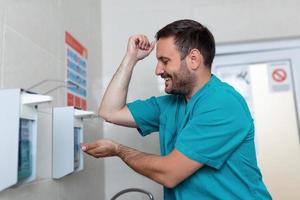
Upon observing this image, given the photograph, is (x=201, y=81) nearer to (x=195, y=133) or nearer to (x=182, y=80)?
(x=182, y=80)

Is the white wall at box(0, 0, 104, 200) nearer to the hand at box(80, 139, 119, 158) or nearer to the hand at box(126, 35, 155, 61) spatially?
the hand at box(80, 139, 119, 158)

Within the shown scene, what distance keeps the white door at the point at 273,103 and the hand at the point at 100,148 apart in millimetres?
1084

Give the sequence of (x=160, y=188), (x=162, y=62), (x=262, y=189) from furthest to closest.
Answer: (x=160, y=188) → (x=162, y=62) → (x=262, y=189)

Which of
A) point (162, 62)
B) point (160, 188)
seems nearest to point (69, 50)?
point (162, 62)

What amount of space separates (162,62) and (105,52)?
862 mm

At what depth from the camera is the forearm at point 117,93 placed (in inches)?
50.4

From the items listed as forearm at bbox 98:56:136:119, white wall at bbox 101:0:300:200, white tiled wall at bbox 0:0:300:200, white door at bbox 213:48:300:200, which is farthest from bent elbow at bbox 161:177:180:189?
white door at bbox 213:48:300:200

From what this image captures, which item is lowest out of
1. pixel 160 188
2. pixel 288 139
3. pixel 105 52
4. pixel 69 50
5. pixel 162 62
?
pixel 160 188

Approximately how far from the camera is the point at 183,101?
1.19m

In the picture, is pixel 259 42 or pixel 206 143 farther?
pixel 259 42

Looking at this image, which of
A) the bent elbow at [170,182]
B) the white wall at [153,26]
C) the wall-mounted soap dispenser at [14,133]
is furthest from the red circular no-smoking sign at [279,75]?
the wall-mounted soap dispenser at [14,133]

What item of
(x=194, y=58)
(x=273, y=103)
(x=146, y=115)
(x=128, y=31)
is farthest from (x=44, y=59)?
(x=273, y=103)

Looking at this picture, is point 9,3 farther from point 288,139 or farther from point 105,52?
point 288,139

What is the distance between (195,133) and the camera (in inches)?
37.0
